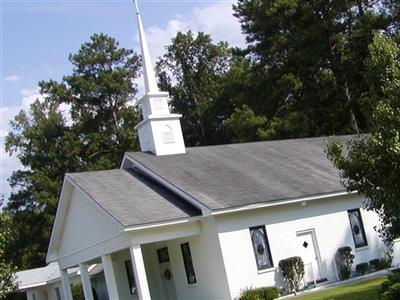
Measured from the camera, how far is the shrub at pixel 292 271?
21.0 meters

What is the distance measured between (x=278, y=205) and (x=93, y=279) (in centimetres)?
1629

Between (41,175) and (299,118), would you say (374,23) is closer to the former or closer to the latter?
(299,118)

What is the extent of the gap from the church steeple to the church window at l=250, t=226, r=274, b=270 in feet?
20.2

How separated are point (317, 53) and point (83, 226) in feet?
84.1

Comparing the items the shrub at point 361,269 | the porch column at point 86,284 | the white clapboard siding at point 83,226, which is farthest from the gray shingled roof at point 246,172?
the porch column at point 86,284

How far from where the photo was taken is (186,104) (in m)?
58.4

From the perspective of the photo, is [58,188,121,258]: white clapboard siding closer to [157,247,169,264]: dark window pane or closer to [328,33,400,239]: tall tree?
[157,247,169,264]: dark window pane

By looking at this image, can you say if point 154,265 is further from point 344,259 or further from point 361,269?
point 361,269

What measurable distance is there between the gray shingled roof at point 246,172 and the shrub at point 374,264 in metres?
3.16

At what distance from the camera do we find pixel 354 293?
16.6 metres

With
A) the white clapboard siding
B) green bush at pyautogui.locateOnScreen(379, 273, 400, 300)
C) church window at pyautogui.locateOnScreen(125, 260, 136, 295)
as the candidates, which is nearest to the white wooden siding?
the white clapboard siding

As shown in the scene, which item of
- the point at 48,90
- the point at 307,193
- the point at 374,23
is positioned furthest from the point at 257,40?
the point at 307,193

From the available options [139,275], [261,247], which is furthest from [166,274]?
[139,275]

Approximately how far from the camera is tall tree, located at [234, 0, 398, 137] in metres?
42.6
